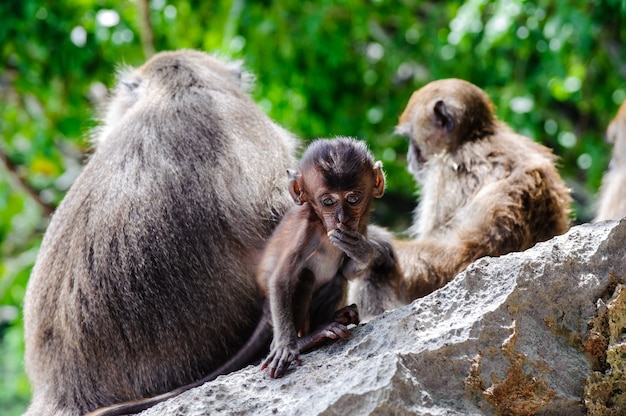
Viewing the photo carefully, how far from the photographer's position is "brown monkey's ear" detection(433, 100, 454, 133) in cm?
491

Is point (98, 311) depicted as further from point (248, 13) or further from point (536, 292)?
point (248, 13)

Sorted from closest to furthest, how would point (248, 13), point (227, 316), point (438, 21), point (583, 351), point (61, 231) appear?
point (583, 351) → point (227, 316) → point (61, 231) → point (248, 13) → point (438, 21)

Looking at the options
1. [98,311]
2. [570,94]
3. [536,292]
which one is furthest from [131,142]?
[570,94]

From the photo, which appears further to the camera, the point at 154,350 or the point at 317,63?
the point at 317,63

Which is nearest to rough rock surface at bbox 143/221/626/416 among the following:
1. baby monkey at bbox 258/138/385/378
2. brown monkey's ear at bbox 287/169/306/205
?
baby monkey at bbox 258/138/385/378

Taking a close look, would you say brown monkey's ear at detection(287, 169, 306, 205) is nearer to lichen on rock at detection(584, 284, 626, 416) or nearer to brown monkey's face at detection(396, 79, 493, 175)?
lichen on rock at detection(584, 284, 626, 416)

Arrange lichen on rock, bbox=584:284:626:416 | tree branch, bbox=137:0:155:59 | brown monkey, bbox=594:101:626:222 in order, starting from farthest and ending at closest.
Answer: tree branch, bbox=137:0:155:59
brown monkey, bbox=594:101:626:222
lichen on rock, bbox=584:284:626:416

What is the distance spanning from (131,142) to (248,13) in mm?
4168

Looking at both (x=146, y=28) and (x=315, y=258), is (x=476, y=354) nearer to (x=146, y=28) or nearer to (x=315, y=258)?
(x=315, y=258)

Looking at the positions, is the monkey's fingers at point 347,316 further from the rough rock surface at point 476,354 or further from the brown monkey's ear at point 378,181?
the brown monkey's ear at point 378,181

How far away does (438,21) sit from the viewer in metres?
8.33

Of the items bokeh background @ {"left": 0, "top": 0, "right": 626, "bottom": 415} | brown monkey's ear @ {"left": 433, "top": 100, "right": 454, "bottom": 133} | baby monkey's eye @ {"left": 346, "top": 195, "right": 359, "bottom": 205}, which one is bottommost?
baby monkey's eye @ {"left": 346, "top": 195, "right": 359, "bottom": 205}

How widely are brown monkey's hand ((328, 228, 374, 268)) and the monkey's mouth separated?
205 centimetres

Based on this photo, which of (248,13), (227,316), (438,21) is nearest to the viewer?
(227,316)
